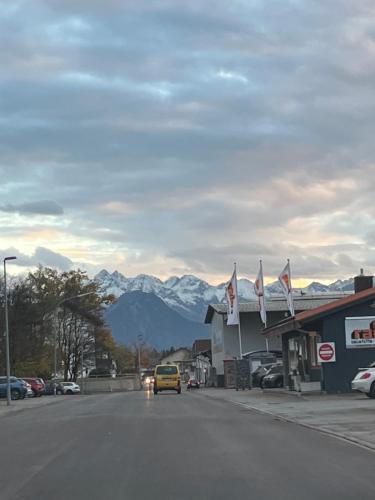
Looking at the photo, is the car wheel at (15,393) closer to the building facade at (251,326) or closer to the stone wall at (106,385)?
the stone wall at (106,385)

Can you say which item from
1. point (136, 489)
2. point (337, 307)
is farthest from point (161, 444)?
Answer: point (337, 307)

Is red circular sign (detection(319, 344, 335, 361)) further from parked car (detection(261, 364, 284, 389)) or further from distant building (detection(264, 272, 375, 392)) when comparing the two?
parked car (detection(261, 364, 284, 389))

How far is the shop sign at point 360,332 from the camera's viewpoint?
115 feet

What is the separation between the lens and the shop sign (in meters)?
35.1

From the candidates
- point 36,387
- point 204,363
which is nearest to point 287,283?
point 36,387

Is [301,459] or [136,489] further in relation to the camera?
[301,459]

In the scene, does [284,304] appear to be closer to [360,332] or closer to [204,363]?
[204,363]

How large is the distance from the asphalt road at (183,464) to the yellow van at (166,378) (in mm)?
29331

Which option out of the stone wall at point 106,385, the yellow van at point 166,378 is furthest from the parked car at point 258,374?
the stone wall at point 106,385

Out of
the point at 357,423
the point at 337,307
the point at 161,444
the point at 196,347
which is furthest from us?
the point at 196,347

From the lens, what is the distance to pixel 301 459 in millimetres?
12703

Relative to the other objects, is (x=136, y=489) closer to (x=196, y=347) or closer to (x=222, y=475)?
(x=222, y=475)

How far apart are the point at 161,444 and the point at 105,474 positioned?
419 cm

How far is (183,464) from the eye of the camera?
1227 cm
